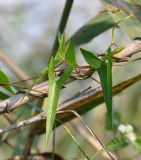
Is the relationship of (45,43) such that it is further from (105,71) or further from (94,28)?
(105,71)

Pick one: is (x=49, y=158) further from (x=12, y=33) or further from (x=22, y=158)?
(x=12, y=33)

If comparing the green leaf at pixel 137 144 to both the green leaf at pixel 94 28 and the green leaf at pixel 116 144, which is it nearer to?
the green leaf at pixel 116 144

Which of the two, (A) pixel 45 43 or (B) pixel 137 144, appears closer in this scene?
(B) pixel 137 144

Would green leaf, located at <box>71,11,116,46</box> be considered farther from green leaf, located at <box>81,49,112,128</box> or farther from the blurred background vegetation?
the blurred background vegetation

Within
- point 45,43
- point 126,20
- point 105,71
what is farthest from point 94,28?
point 45,43

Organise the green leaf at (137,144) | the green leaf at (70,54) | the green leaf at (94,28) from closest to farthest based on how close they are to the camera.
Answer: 1. the green leaf at (70,54)
2. the green leaf at (137,144)
3. the green leaf at (94,28)

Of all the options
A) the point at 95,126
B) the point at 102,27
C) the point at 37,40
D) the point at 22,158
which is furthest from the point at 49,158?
the point at 37,40

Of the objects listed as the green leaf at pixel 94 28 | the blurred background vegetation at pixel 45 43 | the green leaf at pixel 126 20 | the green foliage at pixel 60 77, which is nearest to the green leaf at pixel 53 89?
the green foliage at pixel 60 77
